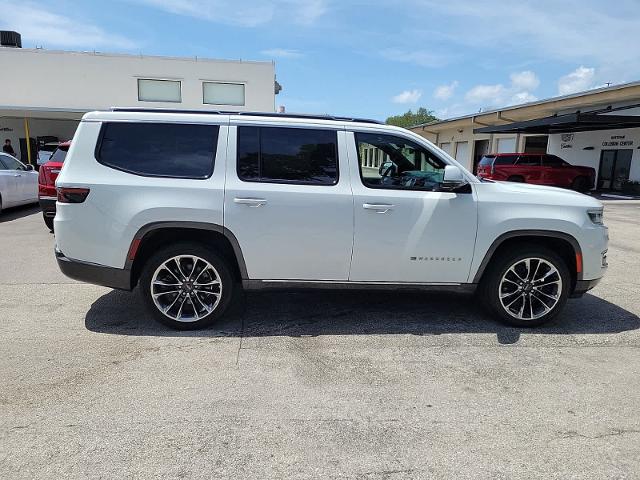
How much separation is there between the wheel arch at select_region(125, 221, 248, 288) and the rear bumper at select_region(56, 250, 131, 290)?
83 mm

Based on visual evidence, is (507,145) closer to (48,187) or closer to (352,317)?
(48,187)

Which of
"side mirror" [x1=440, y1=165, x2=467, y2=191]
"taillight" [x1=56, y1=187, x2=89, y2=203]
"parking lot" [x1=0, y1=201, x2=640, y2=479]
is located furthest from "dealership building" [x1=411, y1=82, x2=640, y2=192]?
"taillight" [x1=56, y1=187, x2=89, y2=203]

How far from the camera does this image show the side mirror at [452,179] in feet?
14.3

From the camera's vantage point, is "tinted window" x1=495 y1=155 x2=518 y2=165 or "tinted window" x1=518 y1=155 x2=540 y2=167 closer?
"tinted window" x1=495 y1=155 x2=518 y2=165

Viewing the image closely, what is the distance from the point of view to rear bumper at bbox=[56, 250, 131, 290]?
439 cm

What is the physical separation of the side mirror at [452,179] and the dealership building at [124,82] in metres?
21.0

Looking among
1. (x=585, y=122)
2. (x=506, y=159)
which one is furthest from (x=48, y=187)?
(x=585, y=122)

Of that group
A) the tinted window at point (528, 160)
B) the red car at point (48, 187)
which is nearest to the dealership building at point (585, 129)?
the tinted window at point (528, 160)

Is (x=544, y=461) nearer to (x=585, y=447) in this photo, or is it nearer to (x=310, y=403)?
(x=585, y=447)

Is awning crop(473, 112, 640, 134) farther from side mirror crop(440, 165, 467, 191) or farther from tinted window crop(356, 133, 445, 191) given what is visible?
side mirror crop(440, 165, 467, 191)

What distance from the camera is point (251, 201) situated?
14.2ft

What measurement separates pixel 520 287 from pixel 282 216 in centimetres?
247

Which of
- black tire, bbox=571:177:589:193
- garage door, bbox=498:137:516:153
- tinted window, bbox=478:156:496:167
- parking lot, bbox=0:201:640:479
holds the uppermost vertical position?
garage door, bbox=498:137:516:153

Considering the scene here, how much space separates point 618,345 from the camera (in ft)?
14.8
